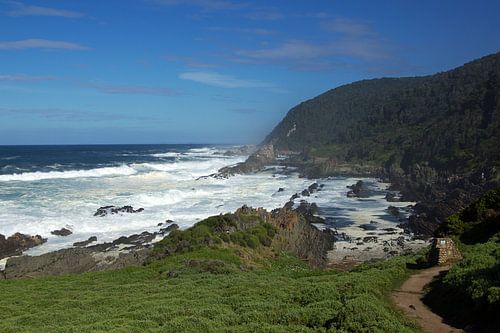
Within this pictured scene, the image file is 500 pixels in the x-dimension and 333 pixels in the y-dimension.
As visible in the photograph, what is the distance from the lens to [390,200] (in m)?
57.3

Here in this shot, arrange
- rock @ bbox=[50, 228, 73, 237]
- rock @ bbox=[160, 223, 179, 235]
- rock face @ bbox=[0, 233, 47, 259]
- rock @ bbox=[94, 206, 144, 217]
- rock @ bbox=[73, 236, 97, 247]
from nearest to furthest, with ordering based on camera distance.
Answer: rock face @ bbox=[0, 233, 47, 259] → rock @ bbox=[73, 236, 97, 247] → rock @ bbox=[50, 228, 73, 237] → rock @ bbox=[160, 223, 179, 235] → rock @ bbox=[94, 206, 144, 217]

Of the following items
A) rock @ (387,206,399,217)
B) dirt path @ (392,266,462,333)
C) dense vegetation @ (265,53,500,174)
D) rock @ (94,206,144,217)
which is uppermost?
dense vegetation @ (265,53,500,174)

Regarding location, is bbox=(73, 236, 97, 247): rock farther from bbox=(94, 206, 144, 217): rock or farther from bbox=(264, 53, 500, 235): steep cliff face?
bbox=(264, 53, 500, 235): steep cliff face

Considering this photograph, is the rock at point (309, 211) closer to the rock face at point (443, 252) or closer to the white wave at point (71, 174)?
the rock face at point (443, 252)

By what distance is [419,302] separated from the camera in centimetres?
1386

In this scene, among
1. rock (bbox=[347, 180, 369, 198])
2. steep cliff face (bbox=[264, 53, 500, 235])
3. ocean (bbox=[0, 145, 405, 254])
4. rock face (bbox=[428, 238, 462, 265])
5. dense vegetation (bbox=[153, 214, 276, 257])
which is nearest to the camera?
rock face (bbox=[428, 238, 462, 265])

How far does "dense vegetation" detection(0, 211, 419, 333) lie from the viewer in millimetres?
11977

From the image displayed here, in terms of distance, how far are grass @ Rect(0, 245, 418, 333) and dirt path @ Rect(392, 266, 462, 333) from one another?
38 cm

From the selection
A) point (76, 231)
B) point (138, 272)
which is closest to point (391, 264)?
point (138, 272)

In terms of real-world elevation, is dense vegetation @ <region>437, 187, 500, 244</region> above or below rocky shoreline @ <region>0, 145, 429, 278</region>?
above

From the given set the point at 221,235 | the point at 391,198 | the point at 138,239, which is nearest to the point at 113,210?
the point at 138,239

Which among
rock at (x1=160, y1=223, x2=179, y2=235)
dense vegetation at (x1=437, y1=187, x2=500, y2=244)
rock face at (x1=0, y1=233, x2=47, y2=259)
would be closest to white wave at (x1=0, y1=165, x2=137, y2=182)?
rock face at (x1=0, y1=233, x2=47, y2=259)

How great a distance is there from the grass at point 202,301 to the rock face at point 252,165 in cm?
6219

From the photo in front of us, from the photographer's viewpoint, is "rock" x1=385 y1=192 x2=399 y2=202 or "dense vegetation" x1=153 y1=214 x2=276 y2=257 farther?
"rock" x1=385 y1=192 x2=399 y2=202
